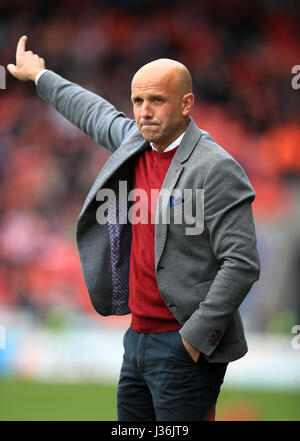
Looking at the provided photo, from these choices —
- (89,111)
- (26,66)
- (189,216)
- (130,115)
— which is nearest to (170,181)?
(189,216)

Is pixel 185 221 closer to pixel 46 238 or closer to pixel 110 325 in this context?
pixel 110 325

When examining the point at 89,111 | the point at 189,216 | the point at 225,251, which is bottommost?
the point at 225,251

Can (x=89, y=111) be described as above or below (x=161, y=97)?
above

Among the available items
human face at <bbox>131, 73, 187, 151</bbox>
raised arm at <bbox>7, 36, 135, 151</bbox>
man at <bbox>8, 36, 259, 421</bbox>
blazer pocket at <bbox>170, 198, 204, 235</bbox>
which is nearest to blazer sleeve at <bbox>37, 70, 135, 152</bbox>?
raised arm at <bbox>7, 36, 135, 151</bbox>

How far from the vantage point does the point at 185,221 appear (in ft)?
7.12

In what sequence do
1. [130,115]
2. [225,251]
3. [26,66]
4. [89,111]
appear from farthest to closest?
[130,115] < [26,66] < [89,111] < [225,251]

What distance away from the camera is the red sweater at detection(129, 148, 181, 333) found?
7.38 ft

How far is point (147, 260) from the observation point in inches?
89.0

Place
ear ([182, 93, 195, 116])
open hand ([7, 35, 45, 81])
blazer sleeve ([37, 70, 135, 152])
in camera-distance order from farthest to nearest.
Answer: open hand ([7, 35, 45, 81]) < blazer sleeve ([37, 70, 135, 152]) < ear ([182, 93, 195, 116])

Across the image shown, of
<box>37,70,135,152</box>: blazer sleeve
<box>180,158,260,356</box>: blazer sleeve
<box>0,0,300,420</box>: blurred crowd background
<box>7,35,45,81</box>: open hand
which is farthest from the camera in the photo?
<box>0,0,300,420</box>: blurred crowd background

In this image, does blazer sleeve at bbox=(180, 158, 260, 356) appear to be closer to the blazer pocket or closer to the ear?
the blazer pocket

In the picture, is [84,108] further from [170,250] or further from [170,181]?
[170,250]

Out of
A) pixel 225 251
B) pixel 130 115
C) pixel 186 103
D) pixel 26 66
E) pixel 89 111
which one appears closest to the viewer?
pixel 225 251

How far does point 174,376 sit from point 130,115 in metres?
7.12
